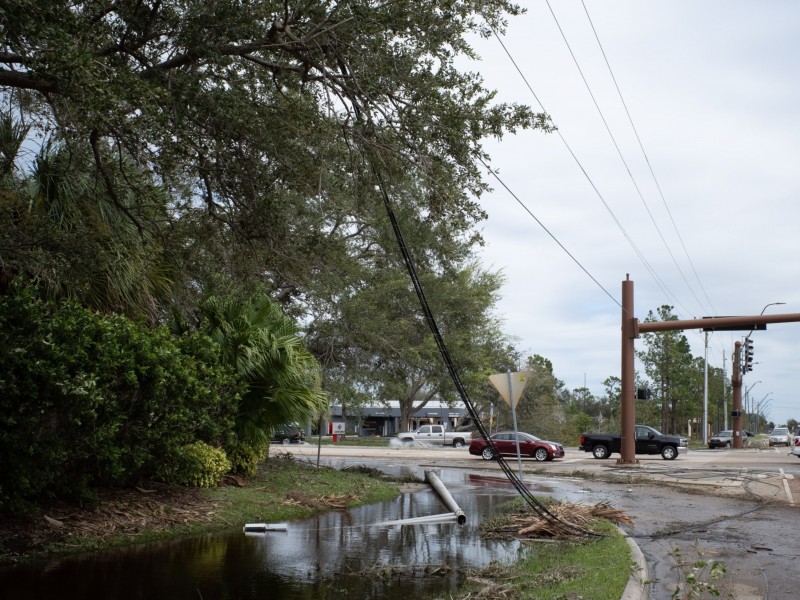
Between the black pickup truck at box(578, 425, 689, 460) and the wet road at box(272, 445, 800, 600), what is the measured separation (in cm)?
390

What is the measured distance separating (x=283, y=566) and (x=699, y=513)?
9.52 m

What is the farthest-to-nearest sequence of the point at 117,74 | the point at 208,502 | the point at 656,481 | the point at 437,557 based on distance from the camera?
the point at 656,481, the point at 208,502, the point at 437,557, the point at 117,74

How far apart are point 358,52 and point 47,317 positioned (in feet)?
17.1

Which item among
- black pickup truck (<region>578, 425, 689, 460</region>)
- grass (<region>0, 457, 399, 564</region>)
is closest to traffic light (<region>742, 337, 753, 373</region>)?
black pickup truck (<region>578, 425, 689, 460</region>)

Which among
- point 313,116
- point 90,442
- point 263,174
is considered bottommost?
point 90,442

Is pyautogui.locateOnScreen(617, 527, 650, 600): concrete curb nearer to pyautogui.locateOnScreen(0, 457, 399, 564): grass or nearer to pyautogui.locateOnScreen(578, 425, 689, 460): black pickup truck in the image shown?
pyautogui.locateOnScreen(0, 457, 399, 564): grass

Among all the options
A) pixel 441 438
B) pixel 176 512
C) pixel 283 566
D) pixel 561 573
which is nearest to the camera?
pixel 561 573

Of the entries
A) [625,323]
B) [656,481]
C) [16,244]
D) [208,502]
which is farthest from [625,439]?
[16,244]

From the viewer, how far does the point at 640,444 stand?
122 feet

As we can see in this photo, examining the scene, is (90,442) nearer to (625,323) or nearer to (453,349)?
(625,323)

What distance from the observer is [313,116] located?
469 inches

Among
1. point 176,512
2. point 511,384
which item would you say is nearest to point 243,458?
point 176,512

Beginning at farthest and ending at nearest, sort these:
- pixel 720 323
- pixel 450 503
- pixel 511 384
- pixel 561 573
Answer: pixel 720 323
pixel 511 384
pixel 450 503
pixel 561 573

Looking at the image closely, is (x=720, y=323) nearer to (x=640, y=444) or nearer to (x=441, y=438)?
(x=640, y=444)
